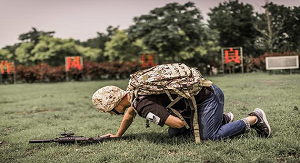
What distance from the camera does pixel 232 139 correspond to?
303 cm

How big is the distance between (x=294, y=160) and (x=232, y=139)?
0.71 m

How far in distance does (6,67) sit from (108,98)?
72.9 feet

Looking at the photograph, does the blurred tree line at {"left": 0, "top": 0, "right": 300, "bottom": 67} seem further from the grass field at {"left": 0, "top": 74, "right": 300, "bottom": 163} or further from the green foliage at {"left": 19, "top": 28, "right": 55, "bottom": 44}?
the grass field at {"left": 0, "top": 74, "right": 300, "bottom": 163}

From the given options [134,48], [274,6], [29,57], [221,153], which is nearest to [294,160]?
[221,153]

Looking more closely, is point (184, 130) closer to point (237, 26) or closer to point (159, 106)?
point (159, 106)

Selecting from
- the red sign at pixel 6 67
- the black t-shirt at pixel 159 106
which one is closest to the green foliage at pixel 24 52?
the red sign at pixel 6 67

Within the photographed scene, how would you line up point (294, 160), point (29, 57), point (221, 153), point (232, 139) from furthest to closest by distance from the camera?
point (29, 57) → point (232, 139) → point (221, 153) → point (294, 160)

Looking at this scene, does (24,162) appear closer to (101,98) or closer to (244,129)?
(101,98)

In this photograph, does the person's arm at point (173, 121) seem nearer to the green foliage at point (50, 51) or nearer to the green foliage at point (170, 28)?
the green foliage at point (170, 28)

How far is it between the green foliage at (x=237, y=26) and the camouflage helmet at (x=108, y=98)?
2483 cm

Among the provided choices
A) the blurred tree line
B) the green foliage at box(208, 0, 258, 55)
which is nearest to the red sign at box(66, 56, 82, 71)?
the blurred tree line

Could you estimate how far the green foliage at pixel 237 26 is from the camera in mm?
26656

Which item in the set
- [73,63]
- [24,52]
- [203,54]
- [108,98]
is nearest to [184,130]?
[108,98]

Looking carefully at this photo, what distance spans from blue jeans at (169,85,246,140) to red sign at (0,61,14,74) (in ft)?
70.5
